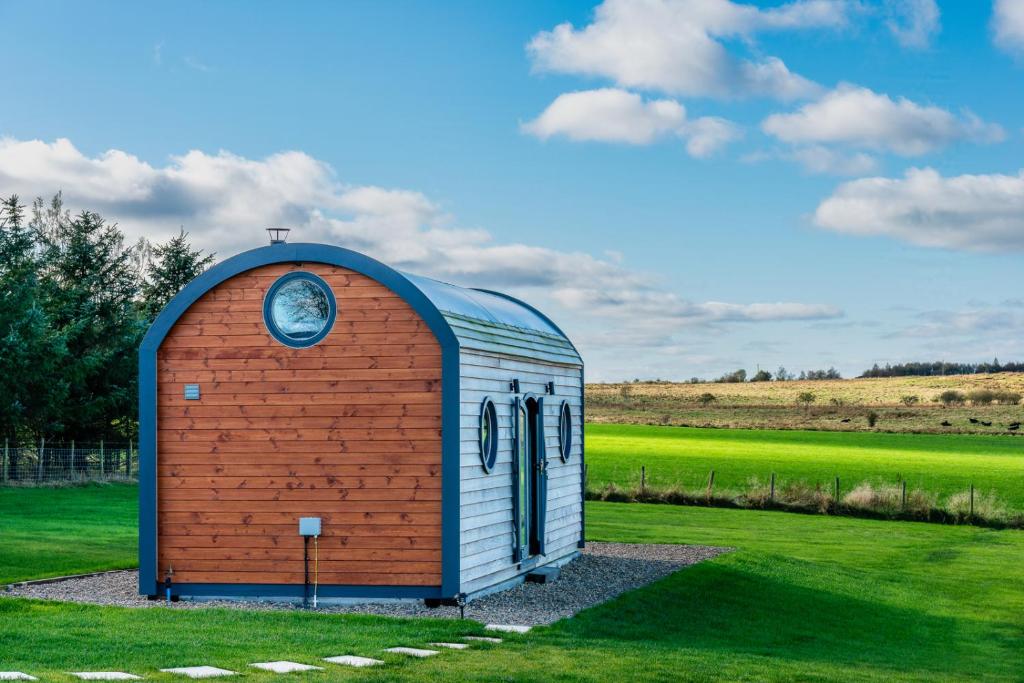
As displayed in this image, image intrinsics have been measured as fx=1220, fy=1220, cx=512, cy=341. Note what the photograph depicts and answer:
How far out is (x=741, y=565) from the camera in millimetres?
19484

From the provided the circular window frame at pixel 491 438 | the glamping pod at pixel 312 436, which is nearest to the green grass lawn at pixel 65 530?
the glamping pod at pixel 312 436

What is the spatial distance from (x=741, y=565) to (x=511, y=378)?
5.85 meters

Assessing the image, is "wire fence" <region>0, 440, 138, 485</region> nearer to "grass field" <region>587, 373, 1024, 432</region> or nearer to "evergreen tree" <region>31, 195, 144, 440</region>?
"evergreen tree" <region>31, 195, 144, 440</region>

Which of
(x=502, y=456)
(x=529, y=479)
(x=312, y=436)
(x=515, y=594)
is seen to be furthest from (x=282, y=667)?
(x=529, y=479)

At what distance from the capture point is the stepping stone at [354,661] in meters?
10.1

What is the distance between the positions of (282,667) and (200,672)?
0.66m

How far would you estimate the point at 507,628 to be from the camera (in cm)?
1234

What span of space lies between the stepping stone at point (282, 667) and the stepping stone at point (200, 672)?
1.07 ft

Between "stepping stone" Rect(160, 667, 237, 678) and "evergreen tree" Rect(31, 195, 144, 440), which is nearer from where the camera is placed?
"stepping stone" Rect(160, 667, 237, 678)

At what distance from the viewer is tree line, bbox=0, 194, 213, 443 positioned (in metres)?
35.8

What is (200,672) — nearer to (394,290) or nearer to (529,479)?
(394,290)

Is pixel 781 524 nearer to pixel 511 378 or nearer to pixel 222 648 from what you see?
pixel 511 378

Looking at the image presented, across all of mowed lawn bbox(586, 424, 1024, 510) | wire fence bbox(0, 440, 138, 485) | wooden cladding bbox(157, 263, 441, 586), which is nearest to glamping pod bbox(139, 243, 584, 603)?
wooden cladding bbox(157, 263, 441, 586)

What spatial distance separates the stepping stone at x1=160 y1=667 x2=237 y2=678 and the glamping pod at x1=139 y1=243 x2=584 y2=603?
4316 millimetres
